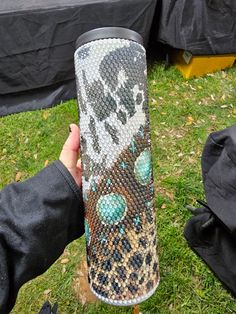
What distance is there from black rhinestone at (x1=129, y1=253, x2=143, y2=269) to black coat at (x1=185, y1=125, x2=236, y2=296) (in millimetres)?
478

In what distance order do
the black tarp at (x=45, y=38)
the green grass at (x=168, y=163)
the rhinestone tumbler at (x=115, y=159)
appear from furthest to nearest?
the black tarp at (x=45, y=38) → the green grass at (x=168, y=163) → the rhinestone tumbler at (x=115, y=159)

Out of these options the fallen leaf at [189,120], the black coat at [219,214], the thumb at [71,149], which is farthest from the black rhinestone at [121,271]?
the fallen leaf at [189,120]

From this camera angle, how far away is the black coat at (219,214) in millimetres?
1370

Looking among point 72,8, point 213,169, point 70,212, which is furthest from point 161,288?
point 72,8

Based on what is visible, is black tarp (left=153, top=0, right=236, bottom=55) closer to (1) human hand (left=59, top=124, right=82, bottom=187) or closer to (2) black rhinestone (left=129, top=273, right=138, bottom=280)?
(1) human hand (left=59, top=124, right=82, bottom=187)

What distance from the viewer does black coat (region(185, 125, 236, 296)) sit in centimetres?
137

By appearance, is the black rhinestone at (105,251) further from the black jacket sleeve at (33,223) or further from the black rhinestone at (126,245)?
the black jacket sleeve at (33,223)

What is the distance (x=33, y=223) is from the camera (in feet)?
3.40

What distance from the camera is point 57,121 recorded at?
116 inches

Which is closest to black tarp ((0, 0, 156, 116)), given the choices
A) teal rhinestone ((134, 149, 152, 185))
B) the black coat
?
the black coat

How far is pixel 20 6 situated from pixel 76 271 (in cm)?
192

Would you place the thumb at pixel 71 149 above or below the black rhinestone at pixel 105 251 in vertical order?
above

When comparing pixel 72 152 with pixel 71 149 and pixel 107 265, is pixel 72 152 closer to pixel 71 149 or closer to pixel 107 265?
pixel 71 149

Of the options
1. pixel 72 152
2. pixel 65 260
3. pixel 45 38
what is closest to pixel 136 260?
pixel 72 152
